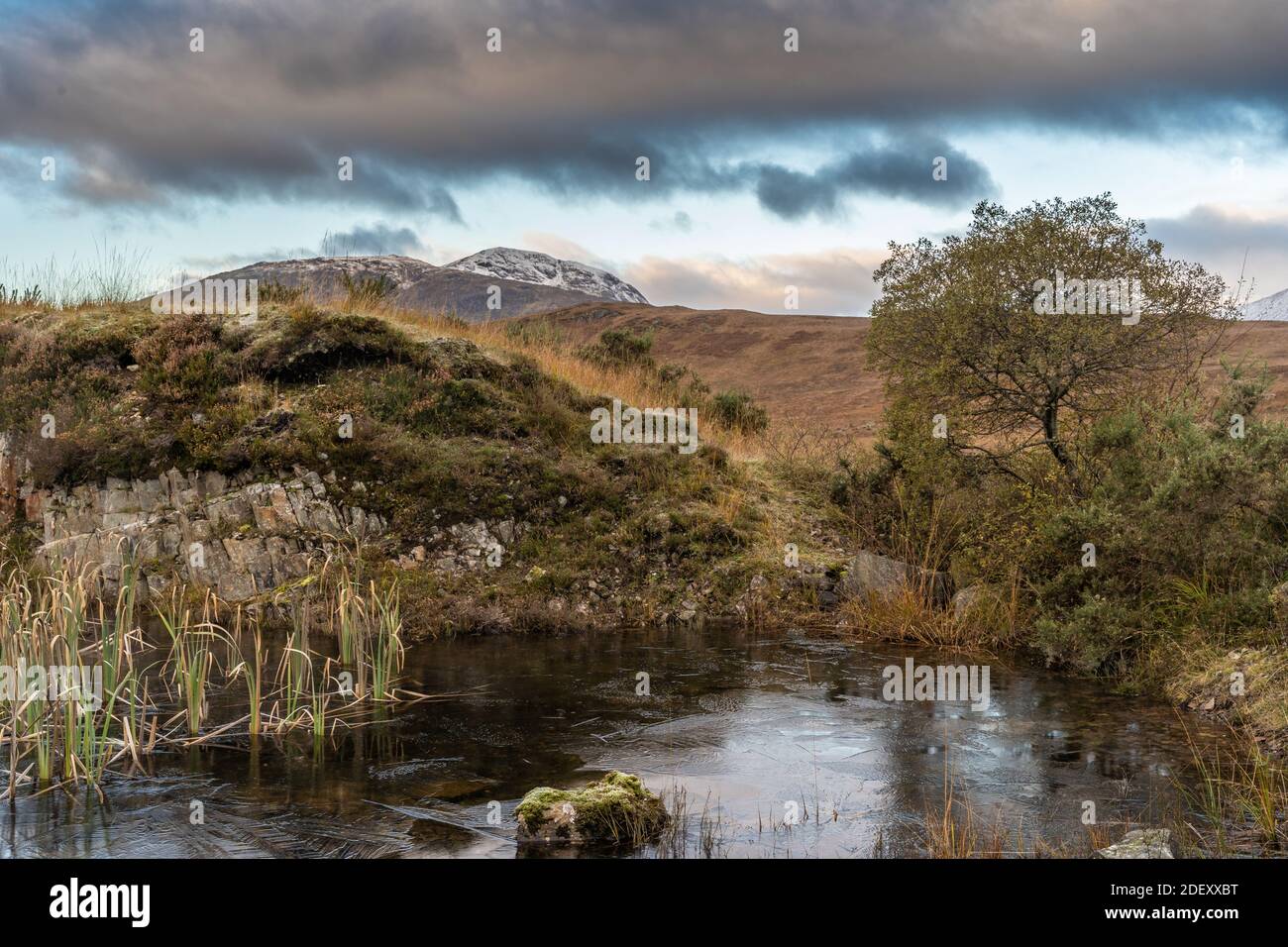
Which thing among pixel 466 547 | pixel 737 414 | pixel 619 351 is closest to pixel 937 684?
pixel 466 547

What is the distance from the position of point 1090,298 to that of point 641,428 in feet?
28.1

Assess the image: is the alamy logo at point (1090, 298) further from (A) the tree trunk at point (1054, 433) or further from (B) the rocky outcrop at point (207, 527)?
(B) the rocky outcrop at point (207, 527)

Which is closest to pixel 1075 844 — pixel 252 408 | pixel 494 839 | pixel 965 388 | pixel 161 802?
pixel 494 839

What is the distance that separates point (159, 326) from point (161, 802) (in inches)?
534

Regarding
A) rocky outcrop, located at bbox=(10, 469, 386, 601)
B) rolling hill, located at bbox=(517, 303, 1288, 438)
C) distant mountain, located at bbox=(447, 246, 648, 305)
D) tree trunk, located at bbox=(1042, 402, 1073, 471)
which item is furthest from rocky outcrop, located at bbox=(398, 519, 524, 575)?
distant mountain, located at bbox=(447, 246, 648, 305)

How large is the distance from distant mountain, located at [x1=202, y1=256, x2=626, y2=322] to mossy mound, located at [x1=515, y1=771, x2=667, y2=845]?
1408 cm

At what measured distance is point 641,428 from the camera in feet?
62.7

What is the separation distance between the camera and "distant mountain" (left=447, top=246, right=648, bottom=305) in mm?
115938

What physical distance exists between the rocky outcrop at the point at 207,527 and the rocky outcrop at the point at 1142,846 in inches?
433

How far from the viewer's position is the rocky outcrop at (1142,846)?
18.0 ft

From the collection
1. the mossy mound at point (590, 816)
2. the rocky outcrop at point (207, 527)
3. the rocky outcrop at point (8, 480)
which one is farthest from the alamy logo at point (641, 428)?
the mossy mound at point (590, 816)

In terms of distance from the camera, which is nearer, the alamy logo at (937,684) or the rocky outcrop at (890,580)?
the alamy logo at (937,684)

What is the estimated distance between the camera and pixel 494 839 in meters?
6.29

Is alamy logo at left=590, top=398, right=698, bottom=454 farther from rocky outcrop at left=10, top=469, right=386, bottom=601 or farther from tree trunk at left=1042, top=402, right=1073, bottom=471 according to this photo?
tree trunk at left=1042, top=402, right=1073, bottom=471
